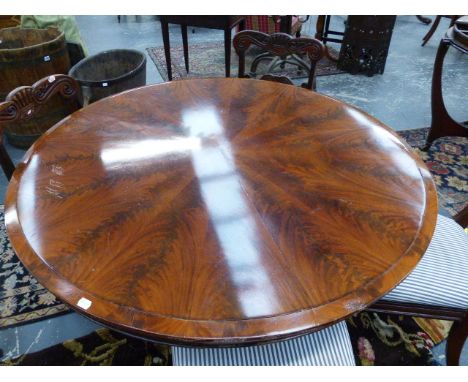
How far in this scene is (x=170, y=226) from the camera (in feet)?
2.65

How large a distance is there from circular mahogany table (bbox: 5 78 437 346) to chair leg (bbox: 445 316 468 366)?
1.43 ft

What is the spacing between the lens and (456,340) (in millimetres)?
1082

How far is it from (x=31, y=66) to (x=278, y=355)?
6.88 ft

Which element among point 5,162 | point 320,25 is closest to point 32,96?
point 5,162

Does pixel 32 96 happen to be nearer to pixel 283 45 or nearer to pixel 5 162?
pixel 5 162

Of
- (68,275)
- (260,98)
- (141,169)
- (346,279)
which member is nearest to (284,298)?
(346,279)

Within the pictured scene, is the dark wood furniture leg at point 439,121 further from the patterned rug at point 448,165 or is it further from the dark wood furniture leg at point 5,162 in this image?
the dark wood furniture leg at point 5,162

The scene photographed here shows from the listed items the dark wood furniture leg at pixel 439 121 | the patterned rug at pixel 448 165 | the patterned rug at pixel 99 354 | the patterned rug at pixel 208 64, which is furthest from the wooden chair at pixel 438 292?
the patterned rug at pixel 208 64

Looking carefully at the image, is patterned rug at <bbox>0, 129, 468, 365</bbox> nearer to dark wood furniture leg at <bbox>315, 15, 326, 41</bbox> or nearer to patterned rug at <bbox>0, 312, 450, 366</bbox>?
patterned rug at <bbox>0, 312, 450, 366</bbox>

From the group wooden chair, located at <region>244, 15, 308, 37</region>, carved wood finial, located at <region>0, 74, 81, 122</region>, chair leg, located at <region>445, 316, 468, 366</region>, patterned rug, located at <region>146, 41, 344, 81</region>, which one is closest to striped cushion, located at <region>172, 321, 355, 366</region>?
chair leg, located at <region>445, 316, 468, 366</region>

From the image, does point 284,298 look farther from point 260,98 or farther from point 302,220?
point 260,98

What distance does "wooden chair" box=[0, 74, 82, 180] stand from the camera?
1142 mm

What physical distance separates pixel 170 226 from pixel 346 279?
0.40 meters

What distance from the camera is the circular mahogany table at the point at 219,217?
66cm
